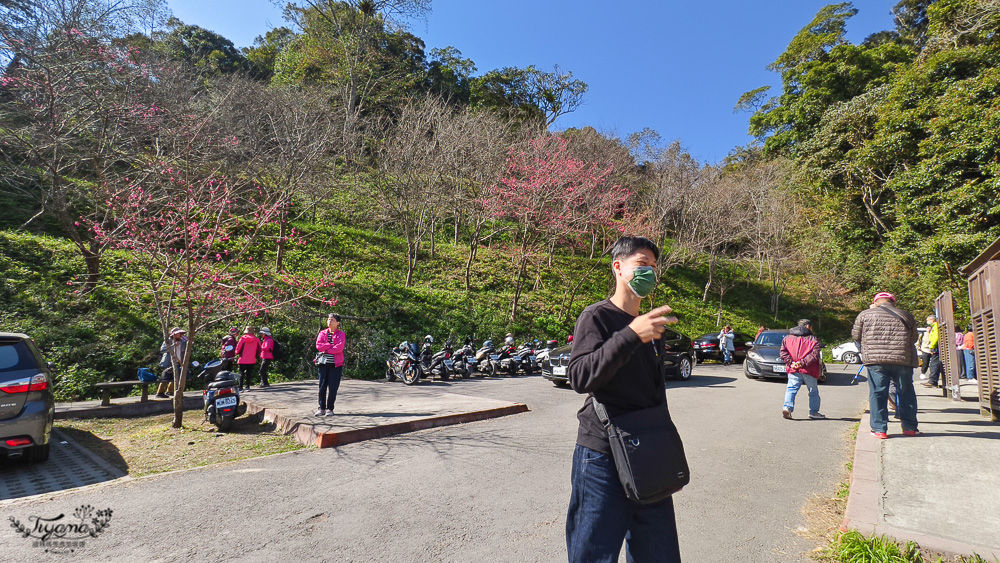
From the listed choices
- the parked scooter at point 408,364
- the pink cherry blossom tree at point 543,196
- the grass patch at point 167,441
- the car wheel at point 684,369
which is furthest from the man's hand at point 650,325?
the pink cherry blossom tree at point 543,196

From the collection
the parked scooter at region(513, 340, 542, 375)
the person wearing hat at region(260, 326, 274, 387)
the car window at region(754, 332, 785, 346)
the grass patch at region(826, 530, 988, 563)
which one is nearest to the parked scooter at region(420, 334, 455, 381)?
the parked scooter at region(513, 340, 542, 375)

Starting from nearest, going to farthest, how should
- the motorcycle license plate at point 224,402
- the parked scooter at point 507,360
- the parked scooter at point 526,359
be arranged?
the motorcycle license plate at point 224,402 → the parked scooter at point 507,360 → the parked scooter at point 526,359

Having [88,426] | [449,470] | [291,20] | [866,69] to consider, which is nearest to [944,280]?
[866,69]

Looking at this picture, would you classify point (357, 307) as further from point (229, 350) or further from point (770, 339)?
point (770, 339)

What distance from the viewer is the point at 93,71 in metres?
12.9

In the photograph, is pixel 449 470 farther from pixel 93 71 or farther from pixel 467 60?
pixel 467 60

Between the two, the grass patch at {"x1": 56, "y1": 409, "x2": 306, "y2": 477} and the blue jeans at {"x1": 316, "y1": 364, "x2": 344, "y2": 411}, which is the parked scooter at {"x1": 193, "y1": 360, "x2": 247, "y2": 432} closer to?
the grass patch at {"x1": 56, "y1": 409, "x2": 306, "y2": 477}

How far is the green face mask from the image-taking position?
2.20 metres

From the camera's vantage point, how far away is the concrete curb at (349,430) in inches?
257

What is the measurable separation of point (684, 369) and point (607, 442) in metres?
13.6

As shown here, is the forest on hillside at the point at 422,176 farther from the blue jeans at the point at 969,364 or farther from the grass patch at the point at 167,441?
the blue jeans at the point at 969,364

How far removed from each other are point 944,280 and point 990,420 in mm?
16665

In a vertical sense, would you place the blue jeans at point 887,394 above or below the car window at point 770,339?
below

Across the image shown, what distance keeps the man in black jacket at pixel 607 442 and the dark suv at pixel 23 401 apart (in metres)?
6.37
